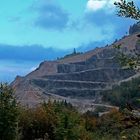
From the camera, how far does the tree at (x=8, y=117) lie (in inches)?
1345

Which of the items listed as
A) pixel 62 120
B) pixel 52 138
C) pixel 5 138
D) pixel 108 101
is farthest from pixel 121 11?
pixel 108 101

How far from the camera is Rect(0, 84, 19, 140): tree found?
34156mm

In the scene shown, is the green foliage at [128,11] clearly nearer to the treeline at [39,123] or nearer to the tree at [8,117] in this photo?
the treeline at [39,123]

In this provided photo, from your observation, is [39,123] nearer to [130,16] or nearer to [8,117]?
[8,117]

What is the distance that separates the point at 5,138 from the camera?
112 feet

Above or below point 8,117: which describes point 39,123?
below

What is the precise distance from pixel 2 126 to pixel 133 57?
28825mm

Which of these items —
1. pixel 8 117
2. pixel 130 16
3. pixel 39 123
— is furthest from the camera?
pixel 39 123

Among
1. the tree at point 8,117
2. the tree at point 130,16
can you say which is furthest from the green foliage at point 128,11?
the tree at point 8,117

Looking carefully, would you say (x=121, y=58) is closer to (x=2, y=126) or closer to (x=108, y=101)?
(x=2, y=126)

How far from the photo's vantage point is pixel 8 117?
34781 mm

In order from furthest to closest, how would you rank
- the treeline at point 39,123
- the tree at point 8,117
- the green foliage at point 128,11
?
1. the treeline at point 39,123
2. the tree at point 8,117
3. the green foliage at point 128,11

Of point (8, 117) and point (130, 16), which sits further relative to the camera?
point (8, 117)

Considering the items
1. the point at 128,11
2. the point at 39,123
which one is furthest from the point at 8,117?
the point at 128,11
